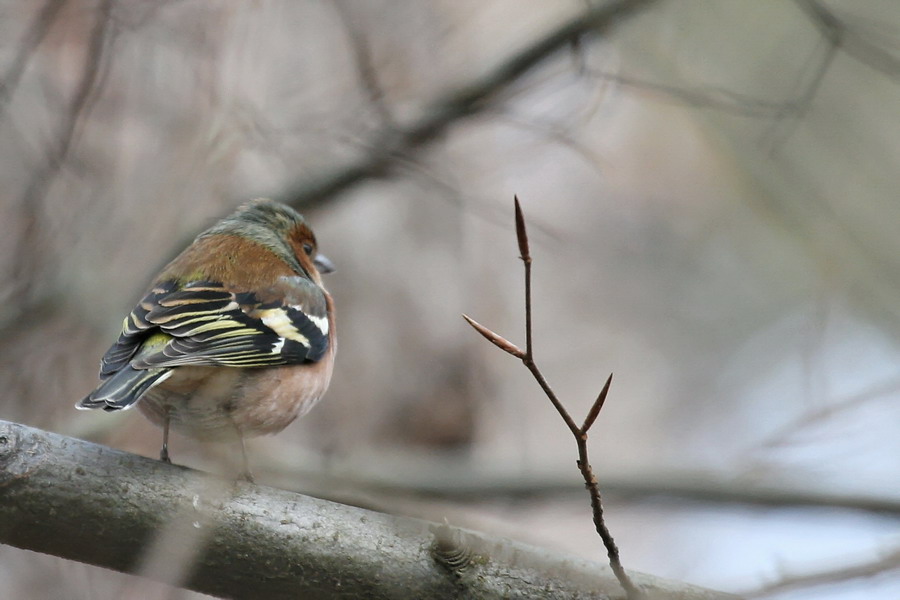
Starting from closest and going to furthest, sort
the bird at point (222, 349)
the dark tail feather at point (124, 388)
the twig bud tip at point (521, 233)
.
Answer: the twig bud tip at point (521, 233) < the dark tail feather at point (124, 388) < the bird at point (222, 349)

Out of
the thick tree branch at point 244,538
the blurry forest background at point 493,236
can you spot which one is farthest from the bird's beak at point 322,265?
the thick tree branch at point 244,538

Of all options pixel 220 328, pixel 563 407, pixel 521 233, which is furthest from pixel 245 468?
pixel 521 233

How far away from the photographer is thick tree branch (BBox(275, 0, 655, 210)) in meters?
5.20

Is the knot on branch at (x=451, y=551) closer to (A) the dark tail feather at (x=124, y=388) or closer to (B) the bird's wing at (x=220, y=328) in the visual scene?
(A) the dark tail feather at (x=124, y=388)

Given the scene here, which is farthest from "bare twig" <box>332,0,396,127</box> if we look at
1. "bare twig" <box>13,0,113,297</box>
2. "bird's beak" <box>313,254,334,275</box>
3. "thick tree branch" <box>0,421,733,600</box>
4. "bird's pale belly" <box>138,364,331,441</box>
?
"thick tree branch" <box>0,421,733,600</box>

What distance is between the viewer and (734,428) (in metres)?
10.6

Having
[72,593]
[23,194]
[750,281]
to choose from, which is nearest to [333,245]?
[23,194]

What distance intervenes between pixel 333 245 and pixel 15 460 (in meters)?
5.98

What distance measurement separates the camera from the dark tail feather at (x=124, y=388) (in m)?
3.58

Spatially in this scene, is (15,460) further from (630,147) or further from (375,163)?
(630,147)

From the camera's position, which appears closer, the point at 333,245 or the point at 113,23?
the point at 113,23

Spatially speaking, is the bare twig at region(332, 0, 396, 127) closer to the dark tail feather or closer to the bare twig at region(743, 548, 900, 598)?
the dark tail feather

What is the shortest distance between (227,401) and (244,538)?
1250 millimetres

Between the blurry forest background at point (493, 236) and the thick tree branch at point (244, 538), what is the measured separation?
2.76 feet
